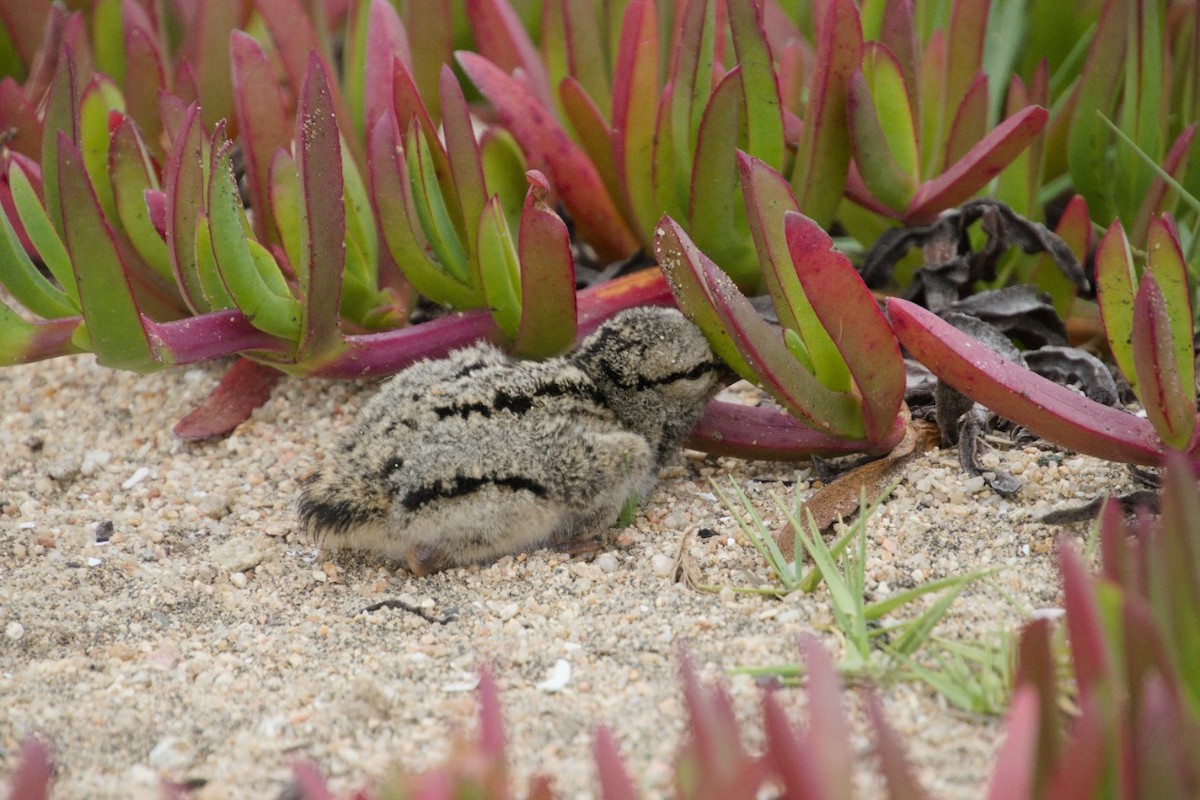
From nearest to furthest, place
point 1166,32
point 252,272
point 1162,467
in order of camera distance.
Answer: point 1162,467, point 252,272, point 1166,32

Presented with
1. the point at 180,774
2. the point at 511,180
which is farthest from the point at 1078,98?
the point at 180,774

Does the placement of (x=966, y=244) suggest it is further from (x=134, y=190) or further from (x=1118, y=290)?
(x=134, y=190)

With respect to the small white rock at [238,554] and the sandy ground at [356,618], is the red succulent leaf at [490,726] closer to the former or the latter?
the sandy ground at [356,618]

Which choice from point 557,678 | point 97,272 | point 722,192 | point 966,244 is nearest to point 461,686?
point 557,678

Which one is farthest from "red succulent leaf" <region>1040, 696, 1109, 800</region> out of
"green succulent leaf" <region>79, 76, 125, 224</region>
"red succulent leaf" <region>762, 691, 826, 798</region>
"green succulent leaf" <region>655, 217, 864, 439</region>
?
"green succulent leaf" <region>79, 76, 125, 224</region>

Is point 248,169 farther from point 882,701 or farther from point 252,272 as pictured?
point 882,701

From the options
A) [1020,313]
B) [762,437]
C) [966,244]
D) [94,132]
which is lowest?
[762,437]

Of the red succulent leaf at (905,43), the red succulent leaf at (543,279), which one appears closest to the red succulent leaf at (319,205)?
the red succulent leaf at (543,279)

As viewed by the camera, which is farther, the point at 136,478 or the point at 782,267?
the point at 136,478
